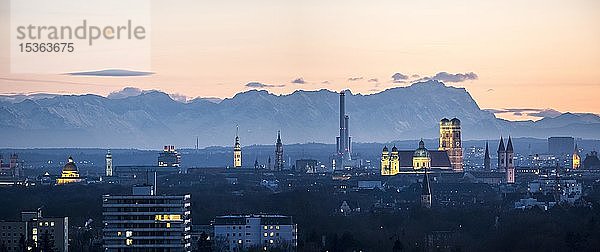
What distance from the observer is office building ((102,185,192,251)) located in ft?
268

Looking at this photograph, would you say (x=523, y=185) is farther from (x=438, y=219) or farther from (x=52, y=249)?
(x=52, y=249)

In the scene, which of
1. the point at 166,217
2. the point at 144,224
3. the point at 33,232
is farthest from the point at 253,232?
the point at 144,224

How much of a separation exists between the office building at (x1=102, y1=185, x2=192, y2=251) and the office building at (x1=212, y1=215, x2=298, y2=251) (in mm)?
12752

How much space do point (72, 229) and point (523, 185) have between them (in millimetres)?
97601

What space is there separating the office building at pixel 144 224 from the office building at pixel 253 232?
41.8 ft

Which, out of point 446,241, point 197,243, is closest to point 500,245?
point 446,241

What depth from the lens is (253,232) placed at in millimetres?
100500

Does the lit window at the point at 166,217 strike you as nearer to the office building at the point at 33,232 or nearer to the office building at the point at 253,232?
the office building at the point at 33,232

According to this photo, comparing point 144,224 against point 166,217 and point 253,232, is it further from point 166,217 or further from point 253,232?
point 253,232

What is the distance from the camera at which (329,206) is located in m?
140

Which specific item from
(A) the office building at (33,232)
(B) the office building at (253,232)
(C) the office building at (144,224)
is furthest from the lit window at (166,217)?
(B) the office building at (253,232)

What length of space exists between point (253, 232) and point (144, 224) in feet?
62.7

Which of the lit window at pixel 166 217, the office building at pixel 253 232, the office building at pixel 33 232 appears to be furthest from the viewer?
the office building at pixel 253 232

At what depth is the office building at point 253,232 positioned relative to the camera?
318ft
